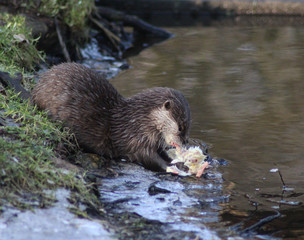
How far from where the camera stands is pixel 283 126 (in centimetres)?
554

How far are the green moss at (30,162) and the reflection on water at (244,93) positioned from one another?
1.12 metres

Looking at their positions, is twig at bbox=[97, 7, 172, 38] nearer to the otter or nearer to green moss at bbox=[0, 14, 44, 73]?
green moss at bbox=[0, 14, 44, 73]

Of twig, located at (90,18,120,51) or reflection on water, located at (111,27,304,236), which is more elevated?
twig, located at (90,18,120,51)

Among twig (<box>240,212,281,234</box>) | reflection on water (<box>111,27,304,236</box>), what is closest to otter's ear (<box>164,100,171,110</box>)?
reflection on water (<box>111,27,304,236</box>)

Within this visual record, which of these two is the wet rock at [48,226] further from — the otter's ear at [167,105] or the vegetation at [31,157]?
the otter's ear at [167,105]

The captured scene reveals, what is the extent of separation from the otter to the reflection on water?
54 centimetres

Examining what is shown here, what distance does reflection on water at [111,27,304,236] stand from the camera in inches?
167

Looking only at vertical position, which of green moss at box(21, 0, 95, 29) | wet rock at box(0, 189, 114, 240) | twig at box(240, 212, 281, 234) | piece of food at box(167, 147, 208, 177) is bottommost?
twig at box(240, 212, 281, 234)

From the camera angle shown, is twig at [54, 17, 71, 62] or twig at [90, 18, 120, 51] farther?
twig at [90, 18, 120, 51]

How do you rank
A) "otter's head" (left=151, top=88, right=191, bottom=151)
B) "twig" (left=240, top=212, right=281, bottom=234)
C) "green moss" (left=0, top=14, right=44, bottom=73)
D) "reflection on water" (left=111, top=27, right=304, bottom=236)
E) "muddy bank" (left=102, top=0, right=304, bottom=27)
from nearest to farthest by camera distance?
"twig" (left=240, top=212, right=281, bottom=234)
"reflection on water" (left=111, top=27, right=304, bottom=236)
"otter's head" (left=151, top=88, right=191, bottom=151)
"green moss" (left=0, top=14, right=44, bottom=73)
"muddy bank" (left=102, top=0, right=304, bottom=27)

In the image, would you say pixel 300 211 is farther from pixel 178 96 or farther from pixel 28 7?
pixel 28 7

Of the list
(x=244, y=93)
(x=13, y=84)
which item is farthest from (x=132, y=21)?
(x=13, y=84)

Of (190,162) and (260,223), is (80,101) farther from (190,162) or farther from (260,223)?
(260,223)

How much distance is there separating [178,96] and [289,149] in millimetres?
1155
